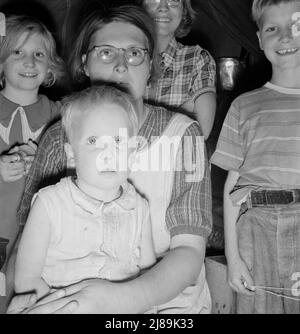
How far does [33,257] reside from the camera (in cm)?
55

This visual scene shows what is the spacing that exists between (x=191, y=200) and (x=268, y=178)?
5.9 inches

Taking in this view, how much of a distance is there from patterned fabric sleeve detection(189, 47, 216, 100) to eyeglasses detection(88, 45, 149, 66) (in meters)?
0.19

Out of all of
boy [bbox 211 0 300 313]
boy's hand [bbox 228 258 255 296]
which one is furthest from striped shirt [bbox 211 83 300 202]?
boy's hand [bbox 228 258 255 296]

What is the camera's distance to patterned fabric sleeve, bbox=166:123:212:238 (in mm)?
588

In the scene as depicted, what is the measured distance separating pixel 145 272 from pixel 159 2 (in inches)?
20.5

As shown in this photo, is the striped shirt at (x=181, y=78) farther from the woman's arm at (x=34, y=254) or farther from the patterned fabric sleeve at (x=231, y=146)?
the woman's arm at (x=34, y=254)

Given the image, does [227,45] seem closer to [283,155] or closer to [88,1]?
[88,1]

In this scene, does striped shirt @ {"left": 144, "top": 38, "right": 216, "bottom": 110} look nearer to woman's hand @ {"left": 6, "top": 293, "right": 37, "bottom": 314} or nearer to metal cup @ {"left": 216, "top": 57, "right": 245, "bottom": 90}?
metal cup @ {"left": 216, "top": 57, "right": 245, "bottom": 90}

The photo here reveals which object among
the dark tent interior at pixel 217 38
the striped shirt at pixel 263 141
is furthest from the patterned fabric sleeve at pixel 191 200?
the dark tent interior at pixel 217 38

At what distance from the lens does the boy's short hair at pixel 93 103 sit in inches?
22.3
